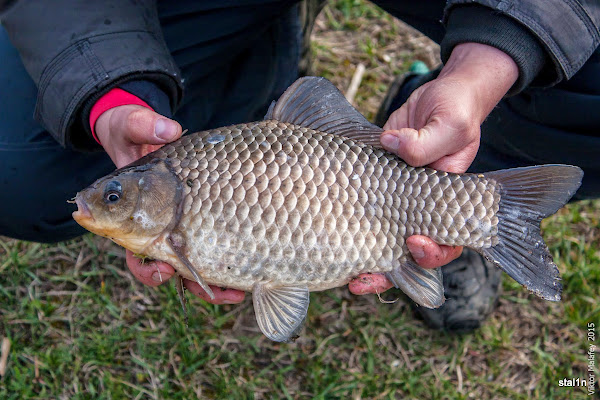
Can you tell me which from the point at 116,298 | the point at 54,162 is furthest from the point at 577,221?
the point at 54,162

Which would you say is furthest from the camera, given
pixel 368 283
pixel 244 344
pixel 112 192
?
pixel 244 344

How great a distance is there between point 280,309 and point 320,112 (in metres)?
0.71

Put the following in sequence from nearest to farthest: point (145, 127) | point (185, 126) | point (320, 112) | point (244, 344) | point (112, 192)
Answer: point (112, 192) < point (145, 127) < point (320, 112) < point (244, 344) < point (185, 126)

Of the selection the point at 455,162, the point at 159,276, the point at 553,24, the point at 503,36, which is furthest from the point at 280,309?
the point at 553,24

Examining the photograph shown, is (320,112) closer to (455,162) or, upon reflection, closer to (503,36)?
(455,162)

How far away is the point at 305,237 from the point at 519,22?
1.11 m

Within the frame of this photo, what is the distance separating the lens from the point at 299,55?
10.6 ft

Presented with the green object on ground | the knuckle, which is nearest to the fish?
the knuckle

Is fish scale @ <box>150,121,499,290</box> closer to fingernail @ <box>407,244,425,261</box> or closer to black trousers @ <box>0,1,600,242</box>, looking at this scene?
fingernail @ <box>407,244,425,261</box>

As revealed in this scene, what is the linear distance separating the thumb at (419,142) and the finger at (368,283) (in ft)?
1.34

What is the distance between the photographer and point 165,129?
6.09 feet

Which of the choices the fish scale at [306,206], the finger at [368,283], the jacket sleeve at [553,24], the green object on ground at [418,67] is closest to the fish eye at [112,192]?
the fish scale at [306,206]

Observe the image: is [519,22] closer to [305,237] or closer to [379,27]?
[305,237]

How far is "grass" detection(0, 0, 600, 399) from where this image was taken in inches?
102
